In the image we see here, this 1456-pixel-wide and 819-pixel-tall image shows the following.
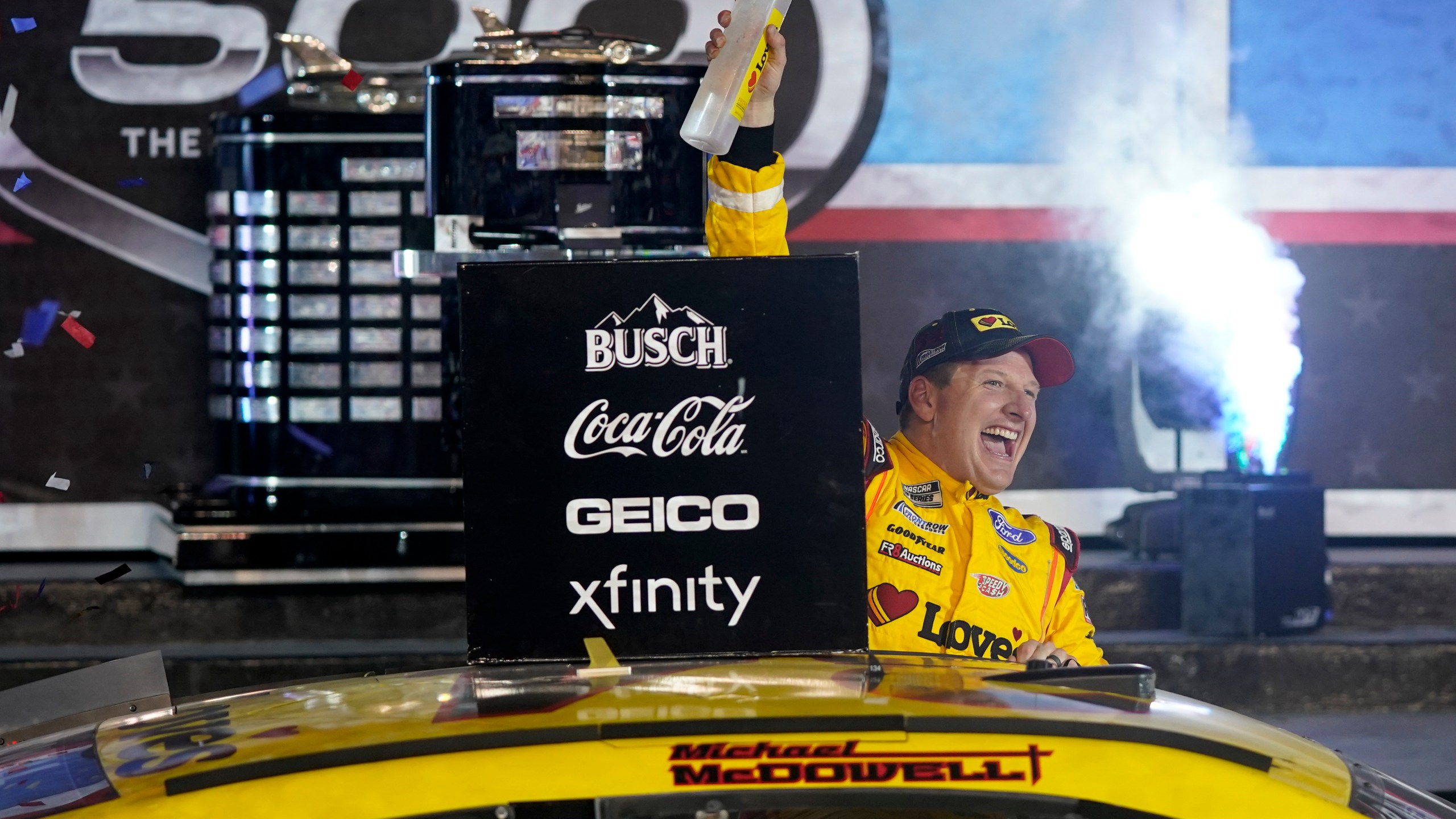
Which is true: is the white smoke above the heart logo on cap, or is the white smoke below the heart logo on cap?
above

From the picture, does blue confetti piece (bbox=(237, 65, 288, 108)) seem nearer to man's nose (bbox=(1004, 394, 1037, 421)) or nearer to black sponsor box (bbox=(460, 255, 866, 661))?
man's nose (bbox=(1004, 394, 1037, 421))

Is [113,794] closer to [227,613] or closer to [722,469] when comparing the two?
[722,469]

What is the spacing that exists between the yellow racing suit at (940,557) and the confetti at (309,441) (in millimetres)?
3005

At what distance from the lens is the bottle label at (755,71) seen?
2.05m

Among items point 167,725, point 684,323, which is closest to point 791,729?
point 684,323

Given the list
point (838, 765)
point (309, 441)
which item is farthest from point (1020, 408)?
point (309, 441)

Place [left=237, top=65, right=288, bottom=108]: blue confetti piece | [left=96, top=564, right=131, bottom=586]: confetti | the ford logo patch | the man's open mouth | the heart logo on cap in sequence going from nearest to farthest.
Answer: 1. the heart logo on cap
2. the ford logo patch
3. the man's open mouth
4. [left=96, top=564, right=131, bottom=586]: confetti
5. [left=237, top=65, right=288, bottom=108]: blue confetti piece

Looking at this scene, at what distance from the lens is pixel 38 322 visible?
19.6ft

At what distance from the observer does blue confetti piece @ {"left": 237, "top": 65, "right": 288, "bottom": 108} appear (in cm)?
590

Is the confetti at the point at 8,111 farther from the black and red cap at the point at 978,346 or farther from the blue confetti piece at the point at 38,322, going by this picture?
the black and red cap at the point at 978,346

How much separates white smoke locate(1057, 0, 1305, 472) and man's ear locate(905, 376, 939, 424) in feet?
12.0

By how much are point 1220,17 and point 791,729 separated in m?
5.57

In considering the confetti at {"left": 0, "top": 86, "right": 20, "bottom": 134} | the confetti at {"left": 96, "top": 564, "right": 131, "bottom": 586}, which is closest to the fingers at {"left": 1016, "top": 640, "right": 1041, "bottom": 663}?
the confetti at {"left": 96, "top": 564, "right": 131, "bottom": 586}

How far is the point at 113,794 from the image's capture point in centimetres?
133
